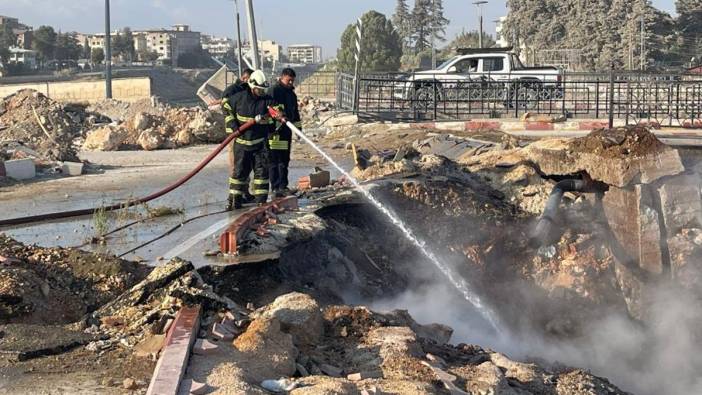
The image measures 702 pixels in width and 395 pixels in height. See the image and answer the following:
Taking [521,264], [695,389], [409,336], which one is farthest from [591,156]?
[409,336]

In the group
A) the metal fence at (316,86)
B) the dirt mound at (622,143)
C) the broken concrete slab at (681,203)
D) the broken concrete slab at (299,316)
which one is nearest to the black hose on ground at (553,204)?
the dirt mound at (622,143)

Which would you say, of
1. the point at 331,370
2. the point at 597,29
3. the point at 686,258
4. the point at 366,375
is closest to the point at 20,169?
the point at 686,258

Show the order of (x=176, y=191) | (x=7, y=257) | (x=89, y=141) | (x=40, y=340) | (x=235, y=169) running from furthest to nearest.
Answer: (x=89, y=141)
(x=176, y=191)
(x=235, y=169)
(x=7, y=257)
(x=40, y=340)

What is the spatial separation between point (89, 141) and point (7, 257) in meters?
15.2

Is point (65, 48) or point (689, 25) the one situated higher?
point (65, 48)

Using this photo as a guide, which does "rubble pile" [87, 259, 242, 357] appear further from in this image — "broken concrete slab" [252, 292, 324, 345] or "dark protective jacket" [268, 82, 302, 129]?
"dark protective jacket" [268, 82, 302, 129]

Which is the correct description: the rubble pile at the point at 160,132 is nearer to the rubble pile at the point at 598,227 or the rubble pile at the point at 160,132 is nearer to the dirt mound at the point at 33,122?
the dirt mound at the point at 33,122

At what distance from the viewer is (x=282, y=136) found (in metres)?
10.7

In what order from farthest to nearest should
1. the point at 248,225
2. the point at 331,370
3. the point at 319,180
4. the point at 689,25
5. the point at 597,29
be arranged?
1. the point at 597,29
2. the point at 689,25
3. the point at 319,180
4. the point at 248,225
5. the point at 331,370

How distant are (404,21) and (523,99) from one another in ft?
289

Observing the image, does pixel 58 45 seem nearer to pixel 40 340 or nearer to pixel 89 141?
pixel 89 141

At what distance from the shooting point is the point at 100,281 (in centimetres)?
698

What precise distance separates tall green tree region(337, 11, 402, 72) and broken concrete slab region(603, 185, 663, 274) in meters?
55.8

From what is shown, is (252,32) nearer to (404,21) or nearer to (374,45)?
(374,45)
